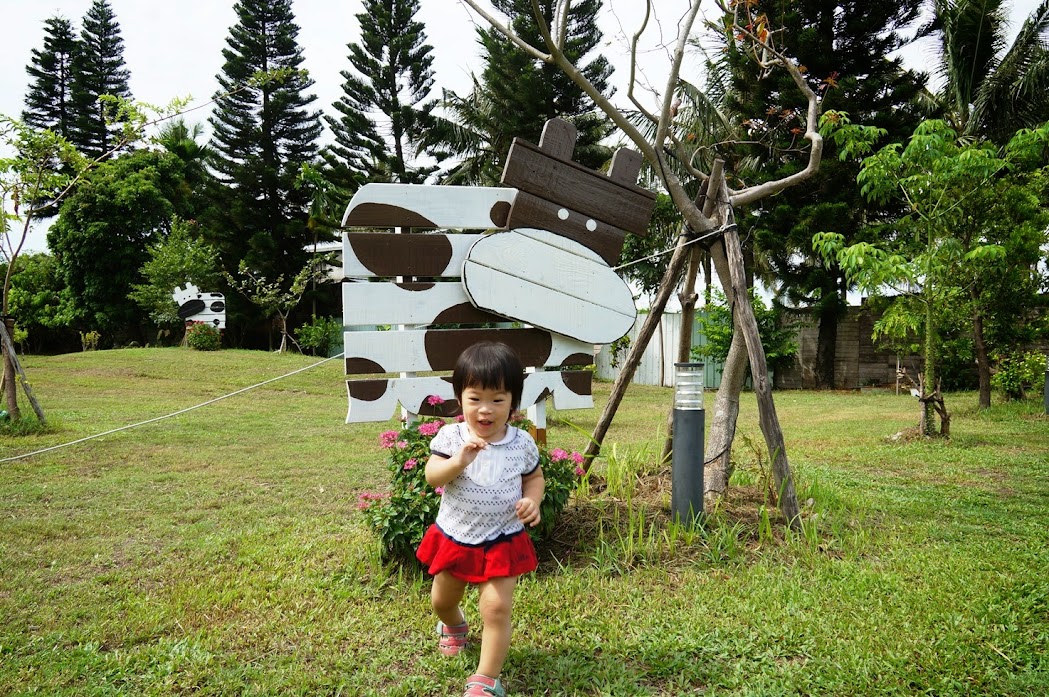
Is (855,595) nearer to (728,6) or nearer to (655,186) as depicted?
(728,6)

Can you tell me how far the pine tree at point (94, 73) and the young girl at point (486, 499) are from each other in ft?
75.9

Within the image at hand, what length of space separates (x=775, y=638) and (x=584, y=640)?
2.03ft

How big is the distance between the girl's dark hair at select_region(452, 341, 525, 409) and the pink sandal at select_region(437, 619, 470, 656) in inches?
31.9

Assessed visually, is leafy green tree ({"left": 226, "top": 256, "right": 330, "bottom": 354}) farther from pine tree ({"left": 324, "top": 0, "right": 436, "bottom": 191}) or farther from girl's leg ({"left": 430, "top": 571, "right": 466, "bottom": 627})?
girl's leg ({"left": 430, "top": 571, "right": 466, "bottom": 627})

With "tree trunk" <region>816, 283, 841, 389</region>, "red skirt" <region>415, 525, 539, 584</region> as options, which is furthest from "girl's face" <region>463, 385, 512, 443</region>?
"tree trunk" <region>816, 283, 841, 389</region>

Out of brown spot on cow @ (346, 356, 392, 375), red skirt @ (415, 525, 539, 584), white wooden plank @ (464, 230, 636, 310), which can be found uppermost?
white wooden plank @ (464, 230, 636, 310)

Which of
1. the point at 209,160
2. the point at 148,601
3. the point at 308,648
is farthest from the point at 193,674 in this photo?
the point at 209,160

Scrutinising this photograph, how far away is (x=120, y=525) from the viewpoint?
3.61 metres

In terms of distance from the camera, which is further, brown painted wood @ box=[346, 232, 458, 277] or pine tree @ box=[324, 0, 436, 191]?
pine tree @ box=[324, 0, 436, 191]

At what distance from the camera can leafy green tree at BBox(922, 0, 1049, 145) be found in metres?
13.9

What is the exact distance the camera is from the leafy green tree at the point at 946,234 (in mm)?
5918

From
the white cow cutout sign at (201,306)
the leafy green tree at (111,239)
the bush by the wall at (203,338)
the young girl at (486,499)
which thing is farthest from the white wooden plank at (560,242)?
the leafy green tree at (111,239)

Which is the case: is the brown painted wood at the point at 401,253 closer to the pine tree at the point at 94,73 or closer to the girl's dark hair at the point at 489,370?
the girl's dark hair at the point at 489,370

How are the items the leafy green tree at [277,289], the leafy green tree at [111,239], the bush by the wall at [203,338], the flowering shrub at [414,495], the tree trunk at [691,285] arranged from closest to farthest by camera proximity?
the flowering shrub at [414,495], the tree trunk at [691,285], the bush by the wall at [203,338], the leafy green tree at [111,239], the leafy green tree at [277,289]
